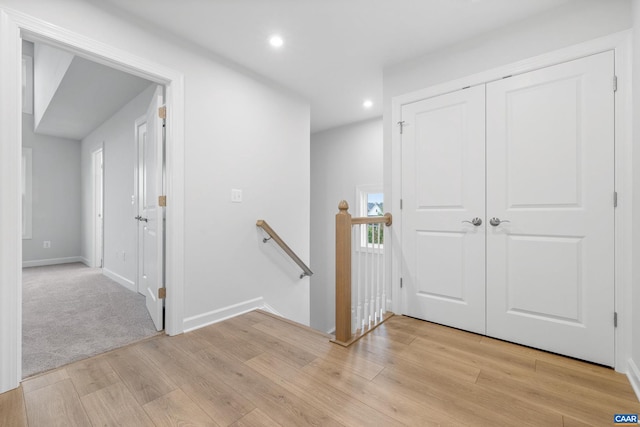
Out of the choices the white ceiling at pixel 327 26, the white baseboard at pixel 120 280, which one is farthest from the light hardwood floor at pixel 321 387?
the white ceiling at pixel 327 26

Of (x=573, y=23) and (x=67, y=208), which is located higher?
(x=573, y=23)

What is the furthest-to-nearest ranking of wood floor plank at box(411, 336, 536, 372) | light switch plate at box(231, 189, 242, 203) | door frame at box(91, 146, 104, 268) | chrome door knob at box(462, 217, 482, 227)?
door frame at box(91, 146, 104, 268) → light switch plate at box(231, 189, 242, 203) → chrome door knob at box(462, 217, 482, 227) → wood floor plank at box(411, 336, 536, 372)

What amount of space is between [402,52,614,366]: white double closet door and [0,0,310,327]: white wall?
1362 millimetres

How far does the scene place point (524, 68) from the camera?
2.02 metres

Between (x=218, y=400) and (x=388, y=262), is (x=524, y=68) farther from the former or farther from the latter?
(x=218, y=400)

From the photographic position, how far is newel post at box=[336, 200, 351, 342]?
6.65ft

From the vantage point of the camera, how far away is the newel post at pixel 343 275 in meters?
2.03

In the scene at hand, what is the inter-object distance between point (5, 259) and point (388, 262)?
2681mm

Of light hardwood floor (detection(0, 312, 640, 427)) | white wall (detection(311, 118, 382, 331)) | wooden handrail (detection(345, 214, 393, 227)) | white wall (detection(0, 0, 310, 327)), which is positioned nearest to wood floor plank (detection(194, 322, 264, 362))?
light hardwood floor (detection(0, 312, 640, 427))

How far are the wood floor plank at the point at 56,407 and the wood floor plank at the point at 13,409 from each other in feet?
0.06

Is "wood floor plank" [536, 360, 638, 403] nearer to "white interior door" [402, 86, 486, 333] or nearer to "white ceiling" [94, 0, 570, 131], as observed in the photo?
"white interior door" [402, 86, 486, 333]

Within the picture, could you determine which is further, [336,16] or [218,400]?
[336,16]

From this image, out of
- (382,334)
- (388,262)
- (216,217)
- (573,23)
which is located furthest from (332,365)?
(573,23)

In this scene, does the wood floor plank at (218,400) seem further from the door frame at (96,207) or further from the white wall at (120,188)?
the door frame at (96,207)
